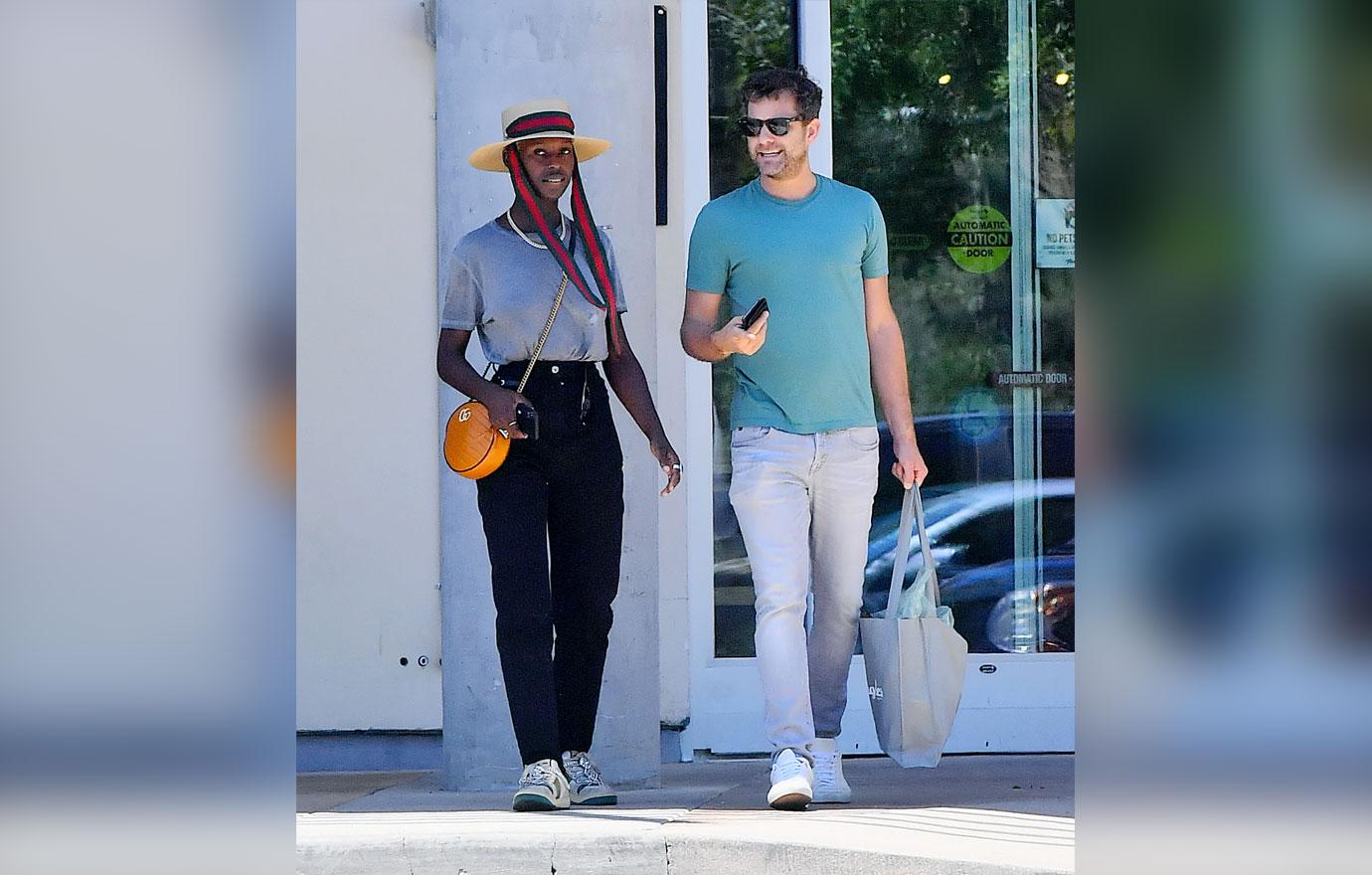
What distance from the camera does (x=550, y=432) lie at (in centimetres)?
546

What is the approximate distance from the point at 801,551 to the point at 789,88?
1365 mm

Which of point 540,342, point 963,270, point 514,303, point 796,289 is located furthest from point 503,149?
point 963,270

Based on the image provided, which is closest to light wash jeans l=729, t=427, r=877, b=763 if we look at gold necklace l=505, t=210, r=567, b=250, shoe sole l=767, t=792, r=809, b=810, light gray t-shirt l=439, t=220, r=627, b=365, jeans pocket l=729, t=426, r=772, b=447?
jeans pocket l=729, t=426, r=772, b=447

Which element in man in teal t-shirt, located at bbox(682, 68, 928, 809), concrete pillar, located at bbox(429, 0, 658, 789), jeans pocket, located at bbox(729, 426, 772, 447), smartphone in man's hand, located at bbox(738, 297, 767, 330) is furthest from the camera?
concrete pillar, located at bbox(429, 0, 658, 789)

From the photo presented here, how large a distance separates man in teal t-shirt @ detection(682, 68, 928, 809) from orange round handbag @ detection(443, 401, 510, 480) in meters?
0.63

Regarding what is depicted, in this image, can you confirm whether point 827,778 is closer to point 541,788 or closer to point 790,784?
point 790,784

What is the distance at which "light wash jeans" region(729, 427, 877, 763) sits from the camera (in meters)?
5.28

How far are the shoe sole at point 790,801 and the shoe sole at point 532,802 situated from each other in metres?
0.64

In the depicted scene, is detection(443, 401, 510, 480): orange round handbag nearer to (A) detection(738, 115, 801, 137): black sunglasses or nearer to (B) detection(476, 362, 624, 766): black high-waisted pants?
(B) detection(476, 362, 624, 766): black high-waisted pants

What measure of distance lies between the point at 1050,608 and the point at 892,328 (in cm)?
234

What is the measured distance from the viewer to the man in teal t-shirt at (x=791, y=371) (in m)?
5.30
